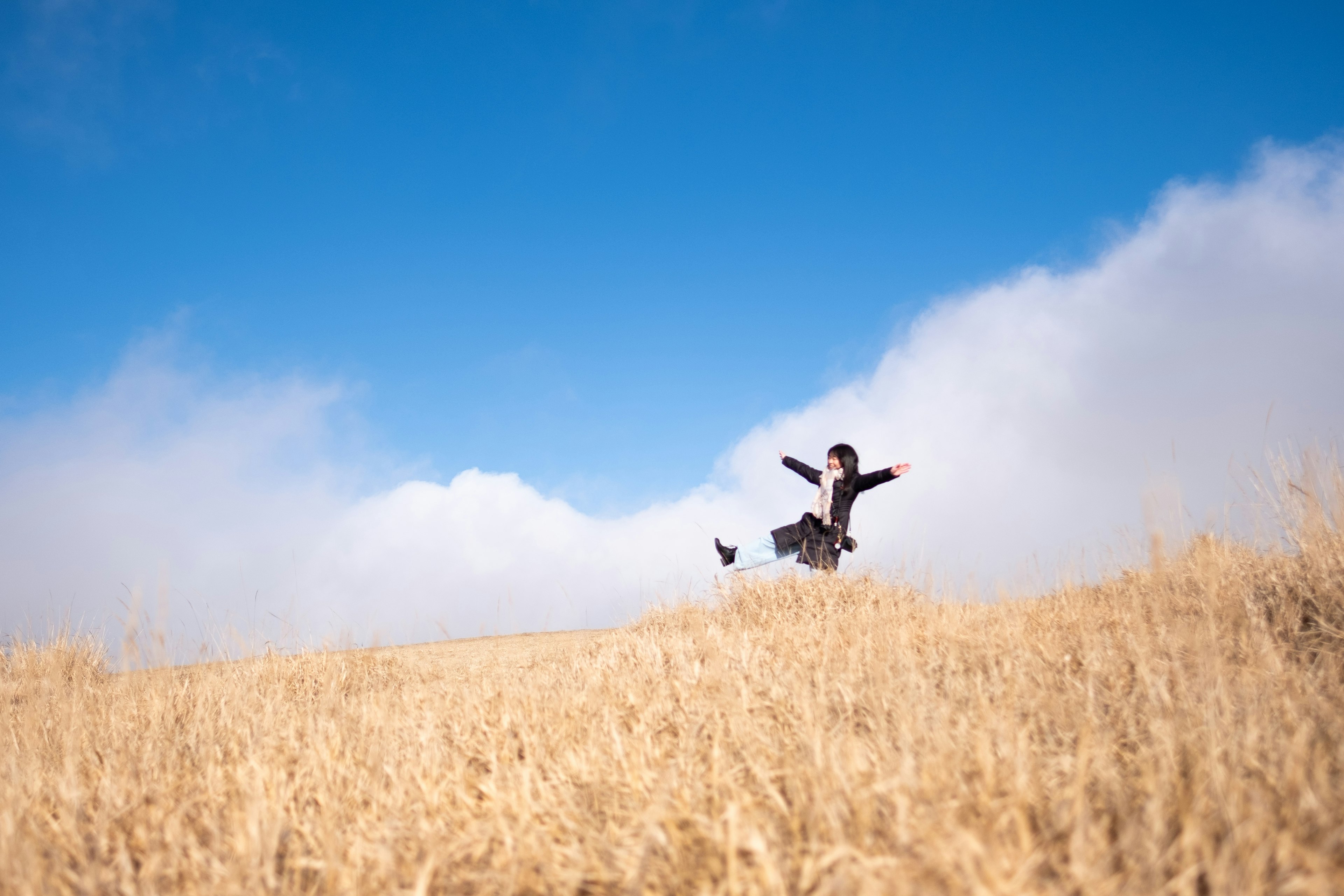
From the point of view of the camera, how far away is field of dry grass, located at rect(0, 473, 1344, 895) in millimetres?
1782

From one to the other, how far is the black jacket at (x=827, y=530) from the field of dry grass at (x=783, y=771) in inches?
118

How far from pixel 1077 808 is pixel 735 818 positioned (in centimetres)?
89

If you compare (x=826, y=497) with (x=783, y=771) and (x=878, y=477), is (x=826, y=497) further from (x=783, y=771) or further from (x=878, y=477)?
(x=783, y=771)

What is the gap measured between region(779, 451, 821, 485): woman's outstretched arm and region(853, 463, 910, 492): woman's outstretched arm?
0.52 m

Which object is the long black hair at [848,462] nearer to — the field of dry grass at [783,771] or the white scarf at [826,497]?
the white scarf at [826,497]

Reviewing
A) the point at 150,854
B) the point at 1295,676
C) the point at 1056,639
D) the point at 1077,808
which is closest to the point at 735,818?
the point at 1077,808

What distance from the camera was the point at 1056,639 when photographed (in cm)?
427

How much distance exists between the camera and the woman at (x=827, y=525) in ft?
26.4

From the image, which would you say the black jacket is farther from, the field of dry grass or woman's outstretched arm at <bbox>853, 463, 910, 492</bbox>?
the field of dry grass

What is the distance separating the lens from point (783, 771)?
2.26m

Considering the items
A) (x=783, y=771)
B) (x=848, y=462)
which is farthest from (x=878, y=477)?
(x=783, y=771)

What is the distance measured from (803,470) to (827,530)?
1.11 metres

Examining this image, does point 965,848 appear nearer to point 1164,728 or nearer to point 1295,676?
point 1164,728

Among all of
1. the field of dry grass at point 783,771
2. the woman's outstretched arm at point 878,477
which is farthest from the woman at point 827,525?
the field of dry grass at point 783,771
